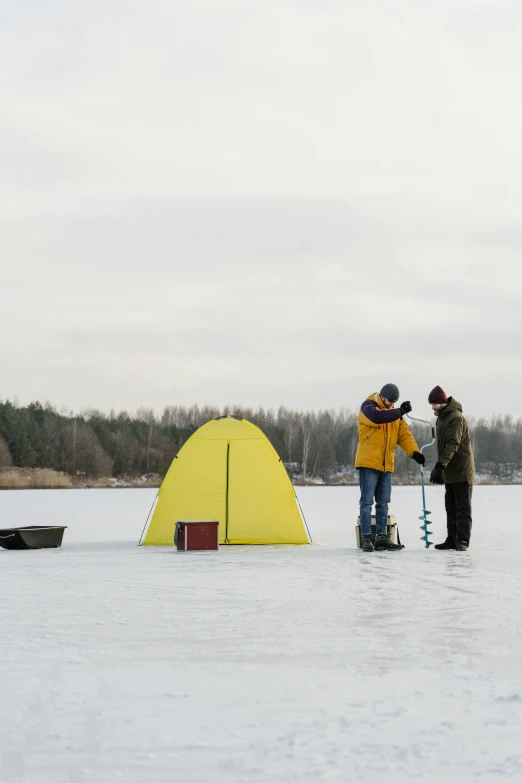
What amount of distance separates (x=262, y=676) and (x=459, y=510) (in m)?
5.82

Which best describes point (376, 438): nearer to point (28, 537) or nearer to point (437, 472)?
point (437, 472)

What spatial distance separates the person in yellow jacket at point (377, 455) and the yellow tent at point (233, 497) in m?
1.38

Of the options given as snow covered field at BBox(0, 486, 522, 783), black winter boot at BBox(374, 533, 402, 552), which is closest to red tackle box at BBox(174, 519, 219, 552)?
black winter boot at BBox(374, 533, 402, 552)

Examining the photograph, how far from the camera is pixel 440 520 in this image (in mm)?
16391

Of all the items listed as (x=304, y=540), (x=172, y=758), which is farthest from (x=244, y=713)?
(x=304, y=540)

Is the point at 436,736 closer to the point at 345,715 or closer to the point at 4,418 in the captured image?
the point at 345,715

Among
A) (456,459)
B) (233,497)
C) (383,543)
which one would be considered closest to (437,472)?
(456,459)

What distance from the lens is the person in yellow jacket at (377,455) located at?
9312 millimetres

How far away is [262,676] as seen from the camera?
12.8ft

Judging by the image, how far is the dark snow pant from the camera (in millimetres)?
9281

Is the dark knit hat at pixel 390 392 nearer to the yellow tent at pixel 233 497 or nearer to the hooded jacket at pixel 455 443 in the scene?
the hooded jacket at pixel 455 443

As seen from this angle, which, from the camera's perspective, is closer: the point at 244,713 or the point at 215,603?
the point at 244,713

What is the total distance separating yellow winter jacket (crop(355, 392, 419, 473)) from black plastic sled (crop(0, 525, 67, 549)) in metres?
3.66

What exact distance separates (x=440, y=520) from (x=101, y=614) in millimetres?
11685
